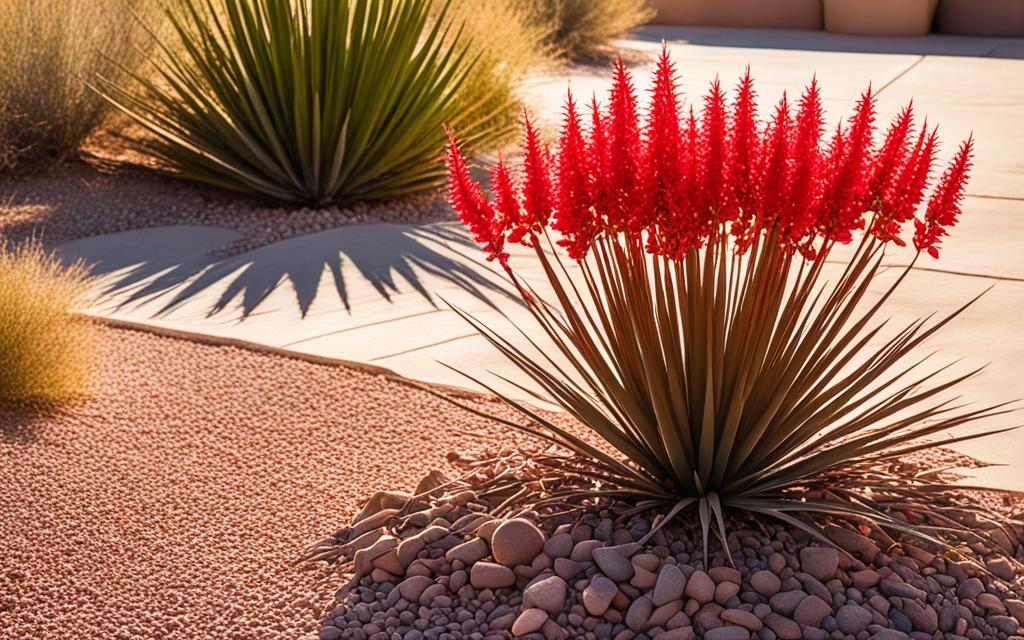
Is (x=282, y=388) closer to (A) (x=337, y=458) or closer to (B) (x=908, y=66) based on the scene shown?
(A) (x=337, y=458)

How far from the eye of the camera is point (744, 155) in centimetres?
291

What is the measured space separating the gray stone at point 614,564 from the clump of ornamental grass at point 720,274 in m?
0.17

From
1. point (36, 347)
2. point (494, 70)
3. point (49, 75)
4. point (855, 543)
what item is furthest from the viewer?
point (494, 70)

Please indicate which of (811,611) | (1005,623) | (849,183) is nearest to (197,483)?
(811,611)

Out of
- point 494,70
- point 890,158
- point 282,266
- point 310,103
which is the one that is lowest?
point 282,266

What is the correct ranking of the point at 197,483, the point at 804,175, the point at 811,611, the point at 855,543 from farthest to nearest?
the point at 197,483 < the point at 855,543 < the point at 811,611 < the point at 804,175

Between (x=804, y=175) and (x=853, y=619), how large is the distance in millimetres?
1012

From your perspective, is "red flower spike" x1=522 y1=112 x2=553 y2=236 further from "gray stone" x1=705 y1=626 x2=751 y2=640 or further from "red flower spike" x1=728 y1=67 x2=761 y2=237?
"gray stone" x1=705 y1=626 x2=751 y2=640

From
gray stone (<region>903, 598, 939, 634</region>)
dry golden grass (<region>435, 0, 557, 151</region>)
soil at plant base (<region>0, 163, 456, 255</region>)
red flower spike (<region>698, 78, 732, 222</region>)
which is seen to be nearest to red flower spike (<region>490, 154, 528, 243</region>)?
red flower spike (<region>698, 78, 732, 222</region>)

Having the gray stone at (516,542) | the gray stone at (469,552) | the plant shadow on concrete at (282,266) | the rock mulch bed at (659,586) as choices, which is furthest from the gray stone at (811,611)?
the plant shadow on concrete at (282,266)

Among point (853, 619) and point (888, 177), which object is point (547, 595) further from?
point (888, 177)

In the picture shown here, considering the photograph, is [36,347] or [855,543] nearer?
[855,543]

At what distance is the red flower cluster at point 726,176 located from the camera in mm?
2902

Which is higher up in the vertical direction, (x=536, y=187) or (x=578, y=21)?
(x=578, y=21)
